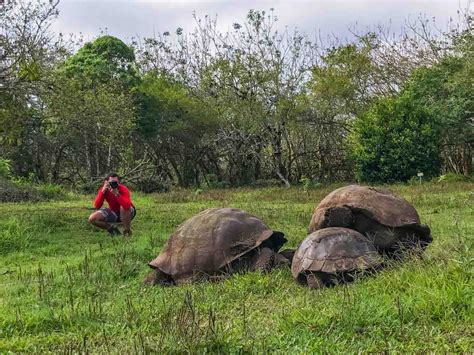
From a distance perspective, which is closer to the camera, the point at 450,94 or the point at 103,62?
the point at 450,94

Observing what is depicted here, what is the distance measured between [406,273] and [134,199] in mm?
11732

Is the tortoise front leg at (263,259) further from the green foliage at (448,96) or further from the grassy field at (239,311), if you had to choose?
→ the green foliage at (448,96)

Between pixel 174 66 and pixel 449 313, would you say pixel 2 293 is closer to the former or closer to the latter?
pixel 449 313

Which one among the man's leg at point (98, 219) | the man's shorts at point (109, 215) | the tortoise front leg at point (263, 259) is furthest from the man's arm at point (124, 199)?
the tortoise front leg at point (263, 259)

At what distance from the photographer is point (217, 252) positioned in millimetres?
5203

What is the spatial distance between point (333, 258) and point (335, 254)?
43mm

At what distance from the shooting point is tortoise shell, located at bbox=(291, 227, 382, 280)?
14.8 ft

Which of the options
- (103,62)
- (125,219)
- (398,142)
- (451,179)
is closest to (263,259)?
(125,219)

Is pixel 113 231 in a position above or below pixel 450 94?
below

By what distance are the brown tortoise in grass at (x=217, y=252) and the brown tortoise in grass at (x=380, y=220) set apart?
0.62 meters

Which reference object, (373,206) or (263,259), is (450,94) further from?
(263,259)

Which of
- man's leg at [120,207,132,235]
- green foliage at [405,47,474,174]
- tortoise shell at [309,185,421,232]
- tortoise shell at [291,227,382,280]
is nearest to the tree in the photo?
green foliage at [405,47,474,174]

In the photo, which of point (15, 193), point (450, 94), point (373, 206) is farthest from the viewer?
point (450, 94)

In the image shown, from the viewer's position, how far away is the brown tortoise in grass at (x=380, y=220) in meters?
5.15
